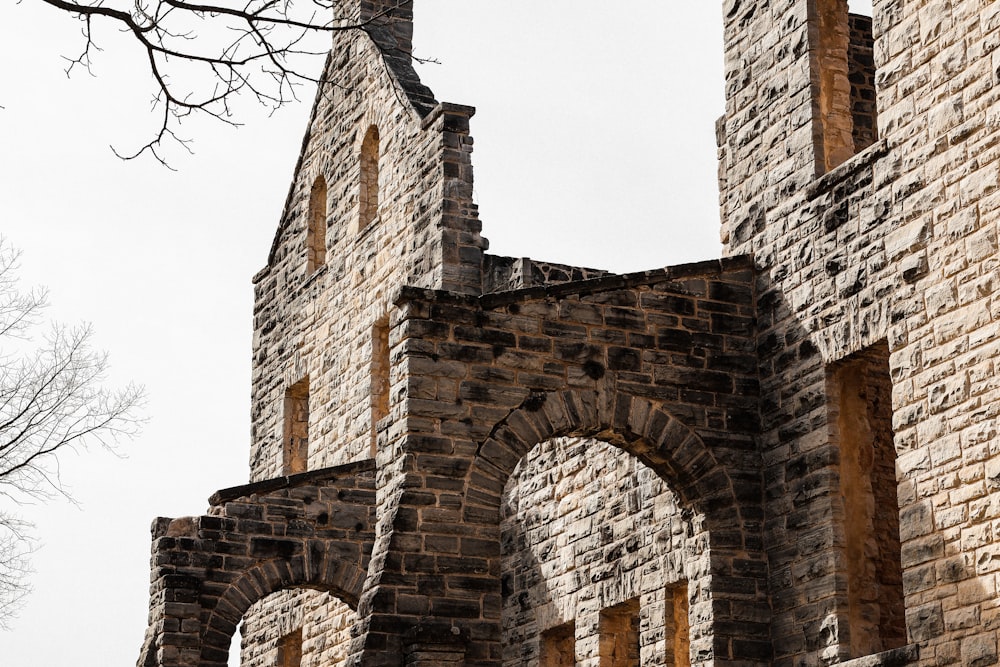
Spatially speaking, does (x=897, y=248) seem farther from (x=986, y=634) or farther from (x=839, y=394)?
(x=986, y=634)

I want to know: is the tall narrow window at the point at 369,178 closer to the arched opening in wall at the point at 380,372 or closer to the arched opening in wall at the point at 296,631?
the arched opening in wall at the point at 380,372

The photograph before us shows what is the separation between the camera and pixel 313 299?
21031 mm

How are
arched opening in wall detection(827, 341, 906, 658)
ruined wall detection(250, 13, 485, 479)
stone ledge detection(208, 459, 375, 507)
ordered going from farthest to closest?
1. ruined wall detection(250, 13, 485, 479)
2. stone ledge detection(208, 459, 375, 507)
3. arched opening in wall detection(827, 341, 906, 658)

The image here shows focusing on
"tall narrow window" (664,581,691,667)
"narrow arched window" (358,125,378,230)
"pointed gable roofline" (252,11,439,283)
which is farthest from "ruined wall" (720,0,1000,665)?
"narrow arched window" (358,125,378,230)

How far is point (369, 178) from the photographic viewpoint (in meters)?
20.1

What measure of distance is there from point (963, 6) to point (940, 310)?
2.20m

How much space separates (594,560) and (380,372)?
4.14m

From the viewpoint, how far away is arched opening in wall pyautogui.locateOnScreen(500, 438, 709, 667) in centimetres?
1440

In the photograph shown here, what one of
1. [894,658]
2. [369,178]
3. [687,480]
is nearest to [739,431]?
[687,480]

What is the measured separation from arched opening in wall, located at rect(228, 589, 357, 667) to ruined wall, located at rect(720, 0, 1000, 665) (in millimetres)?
6449

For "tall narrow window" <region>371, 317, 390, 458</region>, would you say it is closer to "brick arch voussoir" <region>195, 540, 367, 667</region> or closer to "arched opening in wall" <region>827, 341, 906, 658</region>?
"brick arch voussoir" <region>195, 540, 367, 667</region>

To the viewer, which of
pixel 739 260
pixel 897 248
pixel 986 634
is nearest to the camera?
pixel 986 634

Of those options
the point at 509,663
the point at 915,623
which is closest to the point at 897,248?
the point at 915,623

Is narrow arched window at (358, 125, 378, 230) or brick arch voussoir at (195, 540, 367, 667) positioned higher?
narrow arched window at (358, 125, 378, 230)
